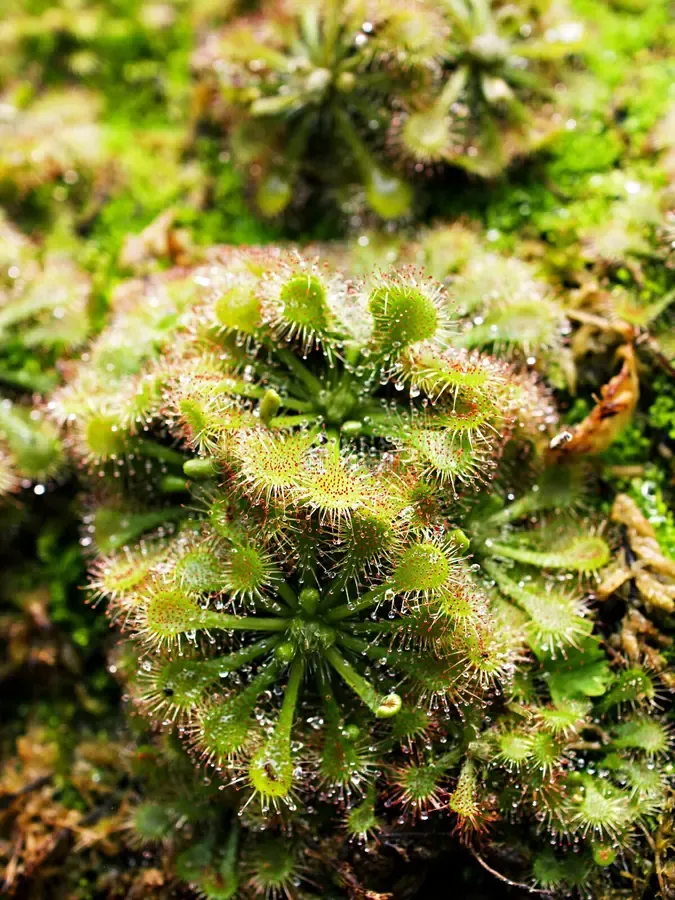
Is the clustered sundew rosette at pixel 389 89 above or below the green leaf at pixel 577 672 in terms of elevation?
above

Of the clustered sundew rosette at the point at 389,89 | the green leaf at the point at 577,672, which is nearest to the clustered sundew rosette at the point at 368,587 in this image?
the green leaf at the point at 577,672

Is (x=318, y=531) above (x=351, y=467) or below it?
below

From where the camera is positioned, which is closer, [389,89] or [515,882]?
[515,882]

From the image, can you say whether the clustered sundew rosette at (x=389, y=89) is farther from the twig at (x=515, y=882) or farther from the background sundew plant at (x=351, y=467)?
the twig at (x=515, y=882)

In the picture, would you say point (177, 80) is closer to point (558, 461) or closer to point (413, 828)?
point (558, 461)

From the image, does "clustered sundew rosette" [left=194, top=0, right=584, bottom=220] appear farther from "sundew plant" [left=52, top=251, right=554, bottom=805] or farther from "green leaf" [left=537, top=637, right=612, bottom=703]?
"green leaf" [left=537, top=637, right=612, bottom=703]

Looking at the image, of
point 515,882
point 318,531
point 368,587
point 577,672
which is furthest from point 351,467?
point 515,882

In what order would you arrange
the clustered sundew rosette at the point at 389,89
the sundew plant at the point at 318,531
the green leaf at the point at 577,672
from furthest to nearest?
1. the clustered sundew rosette at the point at 389,89
2. the green leaf at the point at 577,672
3. the sundew plant at the point at 318,531

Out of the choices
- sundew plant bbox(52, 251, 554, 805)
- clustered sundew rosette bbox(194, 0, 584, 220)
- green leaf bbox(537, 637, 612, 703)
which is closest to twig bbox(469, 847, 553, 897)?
sundew plant bbox(52, 251, 554, 805)

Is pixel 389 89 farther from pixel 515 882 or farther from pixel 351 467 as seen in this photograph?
pixel 515 882
